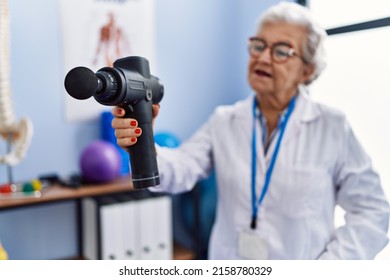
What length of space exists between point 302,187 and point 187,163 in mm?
268

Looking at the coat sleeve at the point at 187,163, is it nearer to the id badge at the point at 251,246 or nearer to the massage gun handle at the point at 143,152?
the id badge at the point at 251,246

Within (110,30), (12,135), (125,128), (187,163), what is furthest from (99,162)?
(125,128)

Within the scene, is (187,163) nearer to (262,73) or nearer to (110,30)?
(262,73)

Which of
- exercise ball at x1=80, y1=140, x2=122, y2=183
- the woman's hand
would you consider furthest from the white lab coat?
exercise ball at x1=80, y1=140, x2=122, y2=183

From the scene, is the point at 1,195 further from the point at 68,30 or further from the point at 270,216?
the point at 270,216

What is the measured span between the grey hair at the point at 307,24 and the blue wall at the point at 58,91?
581 mm

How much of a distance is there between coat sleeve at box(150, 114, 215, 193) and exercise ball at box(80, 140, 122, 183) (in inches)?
26.1

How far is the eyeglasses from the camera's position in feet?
2.72

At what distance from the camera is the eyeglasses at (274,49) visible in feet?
2.72

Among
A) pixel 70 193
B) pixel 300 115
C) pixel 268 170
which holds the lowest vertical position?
pixel 70 193

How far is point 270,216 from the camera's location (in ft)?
2.91

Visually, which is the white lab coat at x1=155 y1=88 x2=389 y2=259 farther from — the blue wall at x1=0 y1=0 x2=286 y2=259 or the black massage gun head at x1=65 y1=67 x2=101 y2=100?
the blue wall at x1=0 y1=0 x2=286 y2=259

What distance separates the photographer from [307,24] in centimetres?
84

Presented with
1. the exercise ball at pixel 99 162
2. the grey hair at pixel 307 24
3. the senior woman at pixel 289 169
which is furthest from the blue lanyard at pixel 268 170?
the exercise ball at pixel 99 162
